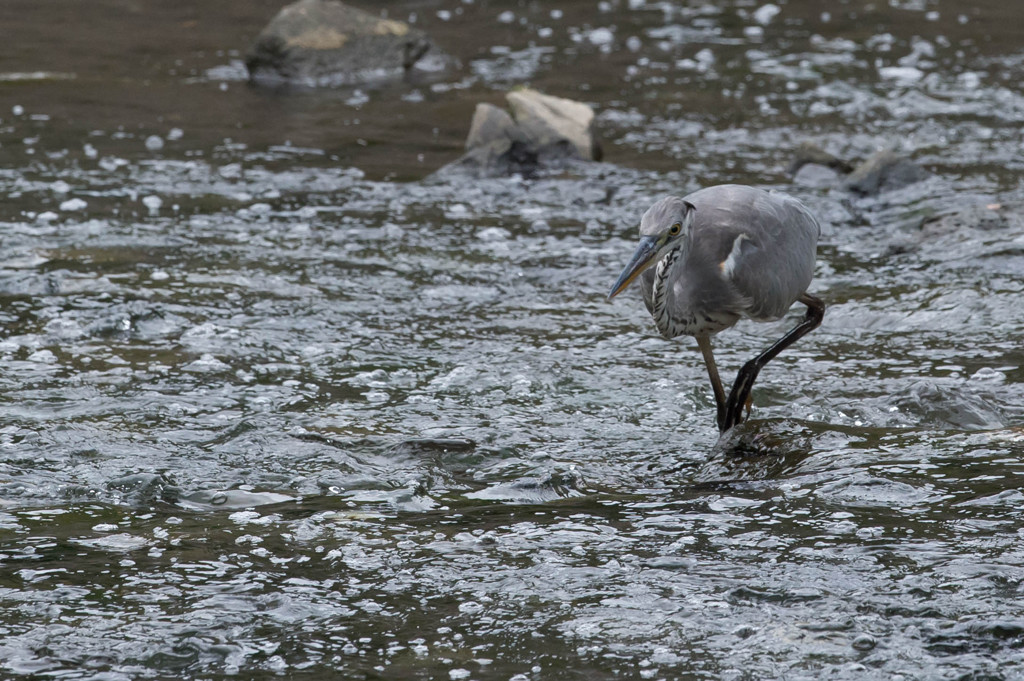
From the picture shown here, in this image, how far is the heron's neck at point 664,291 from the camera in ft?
15.1

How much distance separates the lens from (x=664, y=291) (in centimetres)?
465

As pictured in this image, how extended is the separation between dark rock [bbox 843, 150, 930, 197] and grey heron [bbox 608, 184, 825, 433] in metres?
3.85

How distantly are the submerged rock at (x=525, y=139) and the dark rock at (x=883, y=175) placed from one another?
2081 mm

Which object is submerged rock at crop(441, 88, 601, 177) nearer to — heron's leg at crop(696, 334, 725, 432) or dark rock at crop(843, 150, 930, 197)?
dark rock at crop(843, 150, 930, 197)

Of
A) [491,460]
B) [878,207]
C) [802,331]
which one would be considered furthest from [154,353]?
[878,207]

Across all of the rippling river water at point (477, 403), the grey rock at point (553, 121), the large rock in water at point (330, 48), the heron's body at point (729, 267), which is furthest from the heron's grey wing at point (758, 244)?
the large rock in water at point (330, 48)

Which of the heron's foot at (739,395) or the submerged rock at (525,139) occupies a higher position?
the submerged rock at (525,139)

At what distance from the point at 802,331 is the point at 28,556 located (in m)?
3.26

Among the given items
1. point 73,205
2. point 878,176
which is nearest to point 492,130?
point 878,176

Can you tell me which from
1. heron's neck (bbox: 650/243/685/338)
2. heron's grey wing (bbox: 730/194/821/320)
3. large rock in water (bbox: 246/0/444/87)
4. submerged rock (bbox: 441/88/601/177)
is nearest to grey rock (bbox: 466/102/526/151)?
submerged rock (bbox: 441/88/601/177)

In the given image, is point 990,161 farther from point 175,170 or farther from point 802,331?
point 175,170

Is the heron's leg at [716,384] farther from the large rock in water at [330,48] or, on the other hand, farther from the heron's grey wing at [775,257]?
the large rock in water at [330,48]

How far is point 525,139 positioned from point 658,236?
5.23 metres

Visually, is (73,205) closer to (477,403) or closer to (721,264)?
(477,403)
